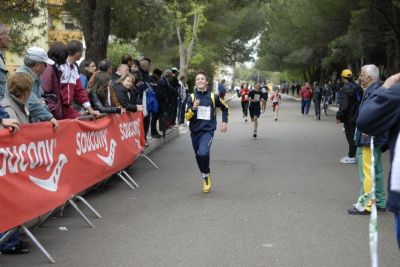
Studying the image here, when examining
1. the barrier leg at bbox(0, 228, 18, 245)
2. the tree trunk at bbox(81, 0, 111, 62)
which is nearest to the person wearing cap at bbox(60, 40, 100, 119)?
the barrier leg at bbox(0, 228, 18, 245)

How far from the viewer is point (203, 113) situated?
9.01 m

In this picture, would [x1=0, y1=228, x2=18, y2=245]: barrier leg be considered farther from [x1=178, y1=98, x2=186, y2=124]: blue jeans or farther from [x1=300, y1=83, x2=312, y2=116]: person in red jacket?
[x1=300, y1=83, x2=312, y2=116]: person in red jacket

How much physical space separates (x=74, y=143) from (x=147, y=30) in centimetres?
1125

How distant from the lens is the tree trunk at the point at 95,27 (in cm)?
1535

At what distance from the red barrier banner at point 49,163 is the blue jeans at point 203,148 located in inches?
47.9

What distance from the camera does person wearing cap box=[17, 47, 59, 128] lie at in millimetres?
6215

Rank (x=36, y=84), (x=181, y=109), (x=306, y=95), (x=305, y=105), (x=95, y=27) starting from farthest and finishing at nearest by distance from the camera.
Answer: (x=305, y=105)
(x=306, y=95)
(x=181, y=109)
(x=95, y=27)
(x=36, y=84)

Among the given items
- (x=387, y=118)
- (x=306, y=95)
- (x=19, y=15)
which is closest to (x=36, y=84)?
(x=387, y=118)

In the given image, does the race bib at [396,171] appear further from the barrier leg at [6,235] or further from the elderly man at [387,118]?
the barrier leg at [6,235]

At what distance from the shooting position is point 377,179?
727 centimetres

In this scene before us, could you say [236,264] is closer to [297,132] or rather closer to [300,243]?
[300,243]

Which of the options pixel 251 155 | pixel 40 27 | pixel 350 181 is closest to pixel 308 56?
pixel 40 27

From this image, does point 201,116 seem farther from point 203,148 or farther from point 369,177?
point 369,177

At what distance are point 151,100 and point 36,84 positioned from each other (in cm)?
724
